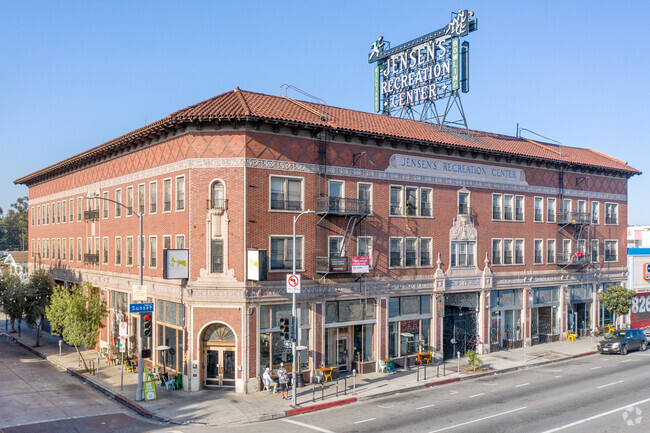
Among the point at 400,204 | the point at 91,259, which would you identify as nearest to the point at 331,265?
the point at 400,204

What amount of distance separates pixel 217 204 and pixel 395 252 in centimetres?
1215

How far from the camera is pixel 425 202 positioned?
38594 mm

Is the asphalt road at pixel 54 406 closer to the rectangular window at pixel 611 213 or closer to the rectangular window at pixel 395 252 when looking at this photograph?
the rectangular window at pixel 395 252

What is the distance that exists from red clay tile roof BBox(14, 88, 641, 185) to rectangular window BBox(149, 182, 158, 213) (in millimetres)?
3161

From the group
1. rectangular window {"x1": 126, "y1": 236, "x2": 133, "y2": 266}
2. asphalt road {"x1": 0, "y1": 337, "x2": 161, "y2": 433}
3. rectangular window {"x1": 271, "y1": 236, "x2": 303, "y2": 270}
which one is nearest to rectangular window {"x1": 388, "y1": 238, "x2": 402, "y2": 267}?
rectangular window {"x1": 271, "y1": 236, "x2": 303, "y2": 270}

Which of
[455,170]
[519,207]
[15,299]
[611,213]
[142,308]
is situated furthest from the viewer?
[611,213]

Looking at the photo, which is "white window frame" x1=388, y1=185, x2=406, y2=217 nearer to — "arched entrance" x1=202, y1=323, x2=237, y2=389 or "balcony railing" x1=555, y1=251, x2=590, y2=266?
"arched entrance" x1=202, y1=323, x2=237, y2=389

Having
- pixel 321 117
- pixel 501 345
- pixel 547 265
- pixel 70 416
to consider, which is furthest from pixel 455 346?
pixel 70 416

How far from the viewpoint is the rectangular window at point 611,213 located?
168ft

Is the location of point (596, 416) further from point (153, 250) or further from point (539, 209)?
point (153, 250)

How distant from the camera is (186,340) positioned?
1224 inches

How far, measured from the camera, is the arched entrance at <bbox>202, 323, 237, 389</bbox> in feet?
100

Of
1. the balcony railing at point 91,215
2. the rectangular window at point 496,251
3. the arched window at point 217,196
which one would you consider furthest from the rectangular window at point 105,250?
the rectangular window at point 496,251

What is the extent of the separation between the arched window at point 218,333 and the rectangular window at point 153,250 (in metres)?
7.08
